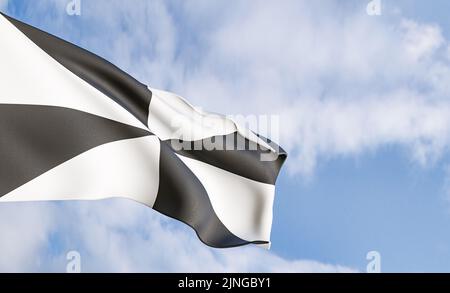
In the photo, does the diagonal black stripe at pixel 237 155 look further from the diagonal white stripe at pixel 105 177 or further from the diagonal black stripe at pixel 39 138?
the diagonal black stripe at pixel 39 138

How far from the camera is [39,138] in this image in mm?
4133

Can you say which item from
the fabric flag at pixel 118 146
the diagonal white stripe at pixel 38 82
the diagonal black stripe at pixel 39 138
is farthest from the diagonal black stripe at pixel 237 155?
the diagonal black stripe at pixel 39 138

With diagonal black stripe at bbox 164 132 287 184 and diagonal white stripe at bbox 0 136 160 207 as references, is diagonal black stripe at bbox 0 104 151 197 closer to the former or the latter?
diagonal white stripe at bbox 0 136 160 207

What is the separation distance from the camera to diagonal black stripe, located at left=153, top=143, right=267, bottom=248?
473 centimetres

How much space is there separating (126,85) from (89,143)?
0.73 m

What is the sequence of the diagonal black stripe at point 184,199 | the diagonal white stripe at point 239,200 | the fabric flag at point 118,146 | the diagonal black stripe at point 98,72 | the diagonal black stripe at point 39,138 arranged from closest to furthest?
the diagonal black stripe at point 39,138, the fabric flag at point 118,146, the diagonal black stripe at point 98,72, the diagonal black stripe at point 184,199, the diagonal white stripe at point 239,200

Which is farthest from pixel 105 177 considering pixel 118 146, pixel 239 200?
pixel 239 200

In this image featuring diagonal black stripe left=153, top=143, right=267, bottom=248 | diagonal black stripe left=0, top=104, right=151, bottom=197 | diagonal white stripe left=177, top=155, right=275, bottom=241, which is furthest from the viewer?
diagonal white stripe left=177, top=155, right=275, bottom=241

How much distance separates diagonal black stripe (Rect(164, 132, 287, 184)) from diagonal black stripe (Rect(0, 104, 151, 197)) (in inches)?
36.7

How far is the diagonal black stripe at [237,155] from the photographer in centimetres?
525

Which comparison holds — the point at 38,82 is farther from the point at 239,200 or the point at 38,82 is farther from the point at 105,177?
the point at 239,200

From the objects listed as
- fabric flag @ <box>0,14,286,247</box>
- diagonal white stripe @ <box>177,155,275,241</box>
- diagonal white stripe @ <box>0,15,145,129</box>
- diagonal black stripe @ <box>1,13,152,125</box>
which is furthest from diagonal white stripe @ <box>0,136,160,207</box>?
diagonal white stripe @ <box>177,155,275,241</box>

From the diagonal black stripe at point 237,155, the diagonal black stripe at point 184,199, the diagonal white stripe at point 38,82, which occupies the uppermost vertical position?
the diagonal white stripe at point 38,82

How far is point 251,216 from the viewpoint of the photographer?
534cm
